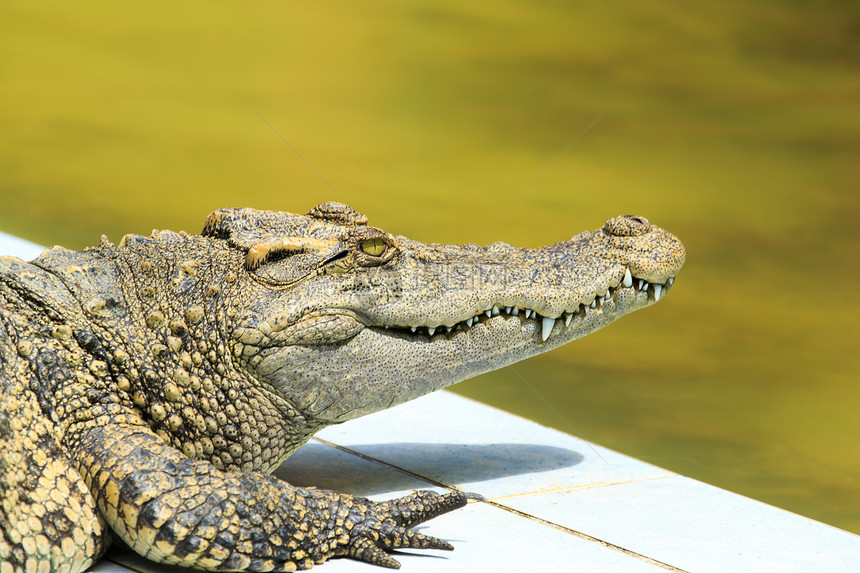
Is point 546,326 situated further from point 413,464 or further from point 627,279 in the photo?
point 413,464

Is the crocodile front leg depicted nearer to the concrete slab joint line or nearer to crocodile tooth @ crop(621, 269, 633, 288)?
the concrete slab joint line

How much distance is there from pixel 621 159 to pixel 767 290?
7.13 ft

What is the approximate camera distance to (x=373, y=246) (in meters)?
3.46

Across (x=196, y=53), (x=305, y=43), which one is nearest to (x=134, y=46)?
(x=196, y=53)

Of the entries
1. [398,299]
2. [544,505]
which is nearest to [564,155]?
[544,505]

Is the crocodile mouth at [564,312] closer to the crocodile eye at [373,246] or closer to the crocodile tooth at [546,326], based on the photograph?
the crocodile tooth at [546,326]

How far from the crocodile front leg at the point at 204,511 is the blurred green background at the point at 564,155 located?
3.29m

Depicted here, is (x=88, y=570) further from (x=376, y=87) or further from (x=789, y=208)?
(x=376, y=87)

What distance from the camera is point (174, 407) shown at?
325 centimetres

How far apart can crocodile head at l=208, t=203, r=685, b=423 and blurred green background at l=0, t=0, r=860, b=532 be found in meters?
2.47

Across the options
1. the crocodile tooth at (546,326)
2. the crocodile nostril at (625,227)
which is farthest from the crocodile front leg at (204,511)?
the crocodile nostril at (625,227)

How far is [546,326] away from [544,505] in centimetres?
71

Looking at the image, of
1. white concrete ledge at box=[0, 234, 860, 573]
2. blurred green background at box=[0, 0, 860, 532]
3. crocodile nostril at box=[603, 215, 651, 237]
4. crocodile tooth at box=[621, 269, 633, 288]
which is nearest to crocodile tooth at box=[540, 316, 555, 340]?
crocodile tooth at box=[621, 269, 633, 288]

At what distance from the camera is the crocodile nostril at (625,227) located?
388 centimetres
